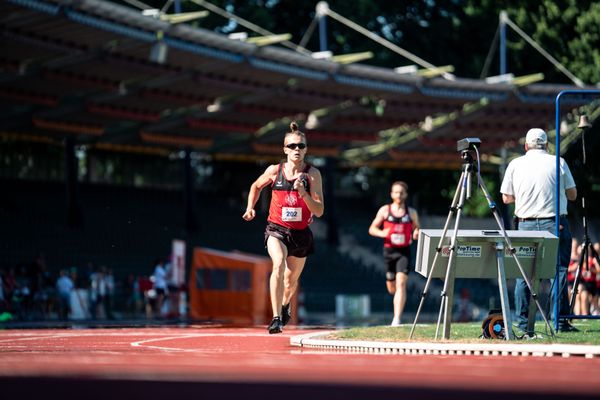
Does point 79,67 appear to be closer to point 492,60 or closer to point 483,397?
point 492,60

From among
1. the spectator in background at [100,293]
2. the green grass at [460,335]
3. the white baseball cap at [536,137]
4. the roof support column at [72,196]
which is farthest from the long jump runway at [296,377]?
the roof support column at [72,196]

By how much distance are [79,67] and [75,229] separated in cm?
766

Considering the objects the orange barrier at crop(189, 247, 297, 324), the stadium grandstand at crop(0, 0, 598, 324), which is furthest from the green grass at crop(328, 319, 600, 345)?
the stadium grandstand at crop(0, 0, 598, 324)

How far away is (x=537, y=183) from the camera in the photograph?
13.1 meters

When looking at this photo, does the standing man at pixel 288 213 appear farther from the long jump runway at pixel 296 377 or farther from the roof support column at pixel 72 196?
the roof support column at pixel 72 196

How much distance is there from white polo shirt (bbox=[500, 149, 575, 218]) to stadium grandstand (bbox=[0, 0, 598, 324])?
66.6 feet

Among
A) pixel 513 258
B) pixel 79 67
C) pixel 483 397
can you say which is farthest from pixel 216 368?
pixel 79 67

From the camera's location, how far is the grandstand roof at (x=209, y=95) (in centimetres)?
3512

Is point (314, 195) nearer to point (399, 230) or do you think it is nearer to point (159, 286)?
point (399, 230)

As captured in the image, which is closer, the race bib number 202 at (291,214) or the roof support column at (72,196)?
the race bib number 202 at (291,214)

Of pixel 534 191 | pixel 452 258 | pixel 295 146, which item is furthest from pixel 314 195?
pixel 534 191

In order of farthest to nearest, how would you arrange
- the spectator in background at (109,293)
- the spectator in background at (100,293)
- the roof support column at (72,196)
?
1. the roof support column at (72,196)
2. the spectator in background at (109,293)
3. the spectator in background at (100,293)

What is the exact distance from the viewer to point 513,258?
12312 mm

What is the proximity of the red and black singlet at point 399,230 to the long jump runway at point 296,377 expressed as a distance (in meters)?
7.48
